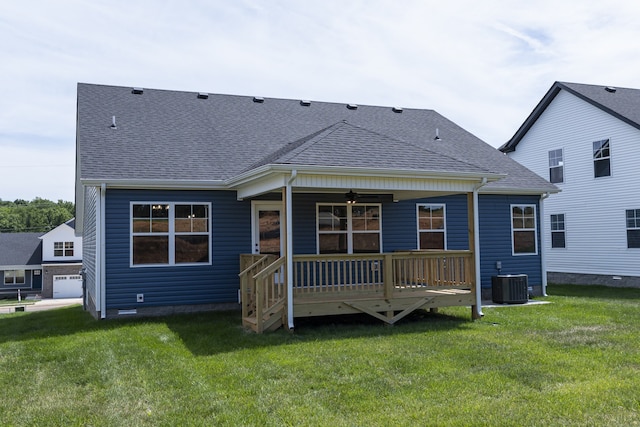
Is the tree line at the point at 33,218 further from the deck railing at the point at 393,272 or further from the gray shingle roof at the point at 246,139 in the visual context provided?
the deck railing at the point at 393,272

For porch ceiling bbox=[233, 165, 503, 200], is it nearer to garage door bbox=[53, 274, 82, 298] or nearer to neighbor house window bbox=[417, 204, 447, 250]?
neighbor house window bbox=[417, 204, 447, 250]

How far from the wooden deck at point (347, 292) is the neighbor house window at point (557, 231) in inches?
417

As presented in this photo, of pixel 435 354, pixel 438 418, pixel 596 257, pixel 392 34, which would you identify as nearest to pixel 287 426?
pixel 438 418

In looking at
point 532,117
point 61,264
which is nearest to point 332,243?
point 532,117

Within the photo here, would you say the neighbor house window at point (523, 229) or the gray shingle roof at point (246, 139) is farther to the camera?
the neighbor house window at point (523, 229)

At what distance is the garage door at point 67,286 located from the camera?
44125 mm

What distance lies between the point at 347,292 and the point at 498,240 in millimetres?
6064

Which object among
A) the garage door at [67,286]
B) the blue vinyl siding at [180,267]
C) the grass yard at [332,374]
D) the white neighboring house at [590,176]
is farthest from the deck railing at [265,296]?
the garage door at [67,286]

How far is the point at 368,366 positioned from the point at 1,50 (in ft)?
37.2

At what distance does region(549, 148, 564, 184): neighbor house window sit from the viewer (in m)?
20.1

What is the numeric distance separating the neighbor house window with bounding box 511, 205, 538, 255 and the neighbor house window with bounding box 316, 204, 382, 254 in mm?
4000

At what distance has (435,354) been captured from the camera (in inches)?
286

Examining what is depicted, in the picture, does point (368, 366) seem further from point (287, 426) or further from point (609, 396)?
point (609, 396)

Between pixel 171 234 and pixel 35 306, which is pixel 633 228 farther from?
pixel 35 306
